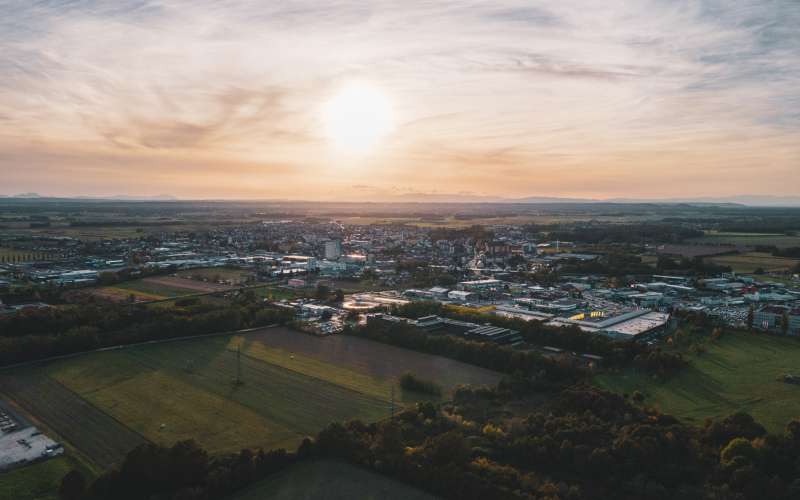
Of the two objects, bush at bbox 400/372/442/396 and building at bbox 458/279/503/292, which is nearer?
bush at bbox 400/372/442/396

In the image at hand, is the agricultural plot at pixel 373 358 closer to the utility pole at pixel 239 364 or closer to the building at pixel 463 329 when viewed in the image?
the utility pole at pixel 239 364

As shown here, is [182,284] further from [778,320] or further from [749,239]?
[749,239]

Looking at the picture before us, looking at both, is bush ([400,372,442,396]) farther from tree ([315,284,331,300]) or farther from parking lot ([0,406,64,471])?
tree ([315,284,331,300])

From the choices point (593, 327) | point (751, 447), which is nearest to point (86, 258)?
point (593, 327)

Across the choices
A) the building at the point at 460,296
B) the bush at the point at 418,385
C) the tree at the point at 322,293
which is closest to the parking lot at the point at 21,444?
the bush at the point at 418,385

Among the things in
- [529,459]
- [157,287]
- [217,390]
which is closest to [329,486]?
[529,459]

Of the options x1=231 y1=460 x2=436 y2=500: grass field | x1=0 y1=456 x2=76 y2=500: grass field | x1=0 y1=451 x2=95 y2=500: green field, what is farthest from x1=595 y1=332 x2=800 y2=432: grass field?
x1=0 y1=456 x2=76 y2=500: grass field
